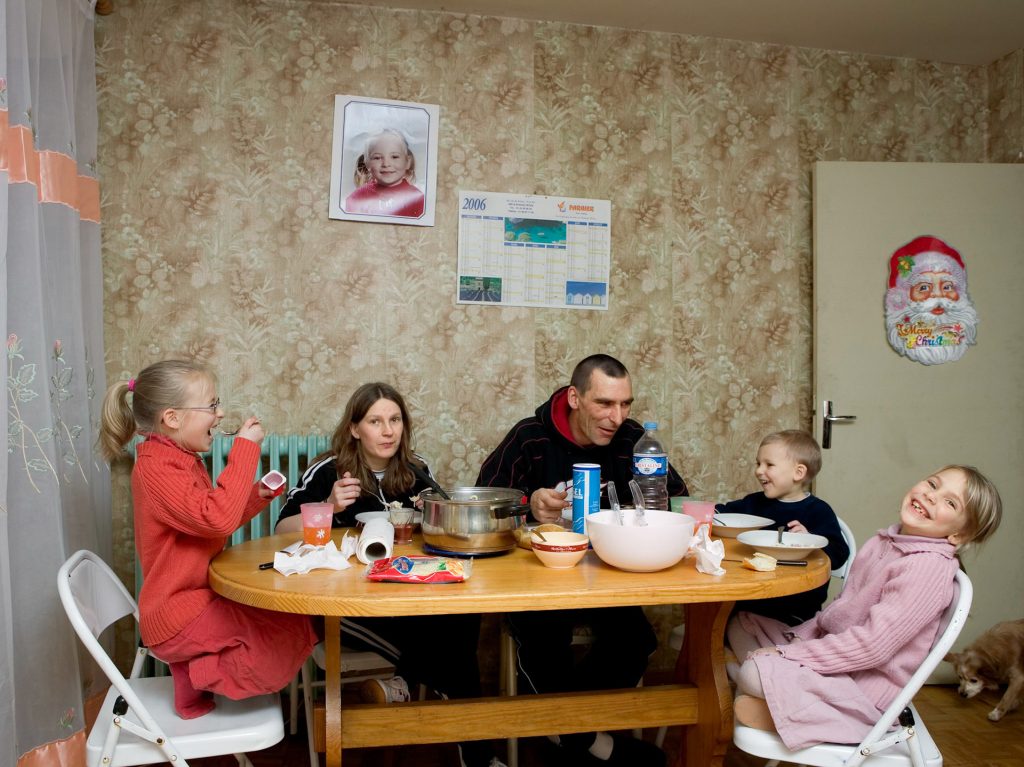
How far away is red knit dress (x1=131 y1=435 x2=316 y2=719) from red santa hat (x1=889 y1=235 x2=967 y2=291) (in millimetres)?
2700

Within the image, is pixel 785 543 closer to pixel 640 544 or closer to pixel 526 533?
pixel 640 544

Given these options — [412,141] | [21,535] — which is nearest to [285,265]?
[412,141]

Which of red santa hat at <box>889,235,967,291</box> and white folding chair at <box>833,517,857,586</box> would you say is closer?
white folding chair at <box>833,517,857,586</box>

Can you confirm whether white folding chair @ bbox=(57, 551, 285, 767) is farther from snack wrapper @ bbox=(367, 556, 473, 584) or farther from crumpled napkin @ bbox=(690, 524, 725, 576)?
crumpled napkin @ bbox=(690, 524, 725, 576)

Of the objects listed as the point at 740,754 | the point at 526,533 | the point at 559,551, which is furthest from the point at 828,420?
the point at 559,551

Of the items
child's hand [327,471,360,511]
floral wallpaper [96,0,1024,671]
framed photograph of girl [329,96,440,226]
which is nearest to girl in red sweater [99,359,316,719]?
child's hand [327,471,360,511]

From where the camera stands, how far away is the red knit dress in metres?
1.65

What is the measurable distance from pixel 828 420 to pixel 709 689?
1718mm

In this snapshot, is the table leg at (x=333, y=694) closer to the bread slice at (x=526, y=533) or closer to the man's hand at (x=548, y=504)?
the bread slice at (x=526, y=533)

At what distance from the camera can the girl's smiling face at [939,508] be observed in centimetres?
170

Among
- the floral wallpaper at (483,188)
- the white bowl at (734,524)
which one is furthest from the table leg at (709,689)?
the floral wallpaper at (483,188)

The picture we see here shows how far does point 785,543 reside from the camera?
1817 millimetres

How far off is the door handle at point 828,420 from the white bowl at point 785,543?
1.45 m

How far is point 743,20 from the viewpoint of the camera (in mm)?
3131
